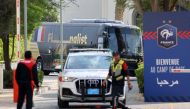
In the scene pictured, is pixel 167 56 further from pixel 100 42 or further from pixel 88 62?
pixel 100 42

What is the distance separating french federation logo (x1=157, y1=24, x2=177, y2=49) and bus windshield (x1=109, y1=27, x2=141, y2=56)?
2279 centimetres

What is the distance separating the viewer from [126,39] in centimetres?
4631

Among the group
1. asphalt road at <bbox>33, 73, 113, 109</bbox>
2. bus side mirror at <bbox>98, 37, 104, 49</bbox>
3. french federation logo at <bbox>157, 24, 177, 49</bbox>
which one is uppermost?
french federation logo at <bbox>157, 24, 177, 49</bbox>

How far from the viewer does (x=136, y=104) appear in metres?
23.2

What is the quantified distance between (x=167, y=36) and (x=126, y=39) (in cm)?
2380

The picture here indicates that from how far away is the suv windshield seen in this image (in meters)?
22.9

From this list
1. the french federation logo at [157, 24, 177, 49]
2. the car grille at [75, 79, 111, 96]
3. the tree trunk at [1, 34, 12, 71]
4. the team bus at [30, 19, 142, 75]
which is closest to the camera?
the car grille at [75, 79, 111, 96]

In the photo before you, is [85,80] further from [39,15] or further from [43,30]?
[43,30]

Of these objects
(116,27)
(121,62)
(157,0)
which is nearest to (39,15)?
(157,0)

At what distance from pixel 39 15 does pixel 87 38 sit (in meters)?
17.2

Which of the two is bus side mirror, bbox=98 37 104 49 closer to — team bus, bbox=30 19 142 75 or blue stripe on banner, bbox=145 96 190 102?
team bus, bbox=30 19 142 75

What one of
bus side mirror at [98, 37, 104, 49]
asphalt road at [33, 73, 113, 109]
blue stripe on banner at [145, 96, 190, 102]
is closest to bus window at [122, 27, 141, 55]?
bus side mirror at [98, 37, 104, 49]

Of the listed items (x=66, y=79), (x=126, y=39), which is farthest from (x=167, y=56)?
(x=126, y=39)

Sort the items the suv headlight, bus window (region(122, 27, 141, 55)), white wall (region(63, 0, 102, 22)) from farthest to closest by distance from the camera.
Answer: white wall (region(63, 0, 102, 22)), bus window (region(122, 27, 141, 55)), the suv headlight
